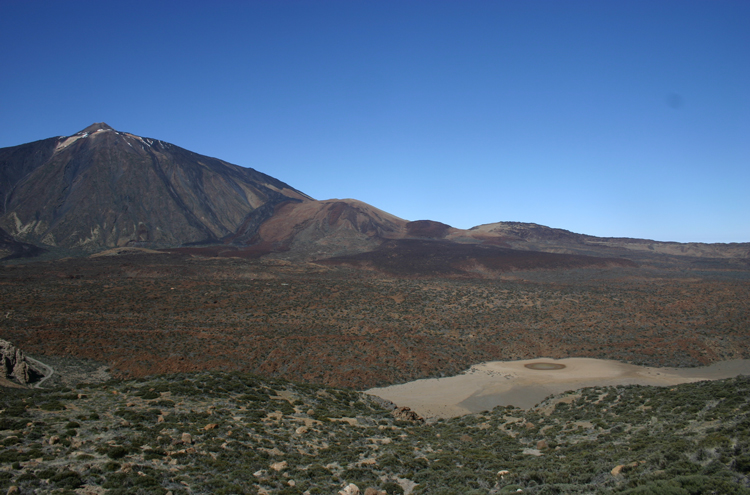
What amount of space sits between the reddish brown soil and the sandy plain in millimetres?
1503

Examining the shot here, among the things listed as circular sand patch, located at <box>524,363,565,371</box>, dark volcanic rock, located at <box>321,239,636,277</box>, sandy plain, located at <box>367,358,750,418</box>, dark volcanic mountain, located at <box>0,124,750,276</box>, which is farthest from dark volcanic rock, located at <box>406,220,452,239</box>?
sandy plain, located at <box>367,358,750,418</box>

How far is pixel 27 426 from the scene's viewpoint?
12984 millimetres

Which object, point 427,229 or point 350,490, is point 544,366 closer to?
point 350,490

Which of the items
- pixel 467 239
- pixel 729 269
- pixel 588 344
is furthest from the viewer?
pixel 467 239

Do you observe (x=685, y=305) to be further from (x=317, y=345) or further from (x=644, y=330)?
(x=317, y=345)

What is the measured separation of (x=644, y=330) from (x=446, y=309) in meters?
18.9

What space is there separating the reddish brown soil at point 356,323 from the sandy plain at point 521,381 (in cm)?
150

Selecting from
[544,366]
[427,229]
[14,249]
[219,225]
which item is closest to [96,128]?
[219,225]

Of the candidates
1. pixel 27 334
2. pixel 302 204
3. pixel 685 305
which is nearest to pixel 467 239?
pixel 302 204

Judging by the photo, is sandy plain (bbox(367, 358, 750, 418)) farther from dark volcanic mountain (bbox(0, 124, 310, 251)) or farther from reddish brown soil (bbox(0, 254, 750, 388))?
dark volcanic mountain (bbox(0, 124, 310, 251))

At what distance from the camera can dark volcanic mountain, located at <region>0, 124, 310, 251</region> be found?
103m

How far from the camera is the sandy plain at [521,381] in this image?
25.8 metres

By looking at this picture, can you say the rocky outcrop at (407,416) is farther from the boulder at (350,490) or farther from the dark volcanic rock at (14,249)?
the dark volcanic rock at (14,249)

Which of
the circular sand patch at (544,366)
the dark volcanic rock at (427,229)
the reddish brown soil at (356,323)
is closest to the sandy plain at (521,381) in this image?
the circular sand patch at (544,366)
